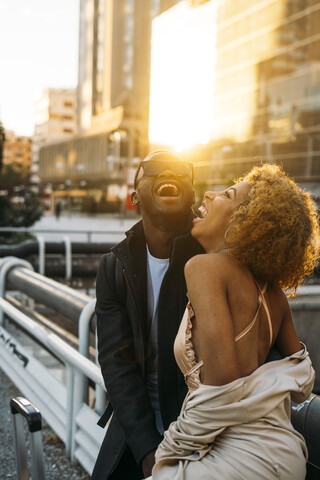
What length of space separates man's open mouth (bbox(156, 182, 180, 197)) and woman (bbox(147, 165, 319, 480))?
12.9 inches

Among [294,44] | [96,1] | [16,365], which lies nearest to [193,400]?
[16,365]

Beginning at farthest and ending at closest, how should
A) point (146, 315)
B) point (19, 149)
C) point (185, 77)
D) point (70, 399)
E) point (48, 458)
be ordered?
point (19, 149) → point (185, 77) → point (48, 458) → point (70, 399) → point (146, 315)

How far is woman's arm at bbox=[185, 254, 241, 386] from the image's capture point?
5.09 ft

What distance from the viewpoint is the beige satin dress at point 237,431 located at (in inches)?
60.2

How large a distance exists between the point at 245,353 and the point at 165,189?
654mm

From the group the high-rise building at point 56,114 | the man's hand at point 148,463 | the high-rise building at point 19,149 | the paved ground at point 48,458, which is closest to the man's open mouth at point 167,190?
the man's hand at point 148,463

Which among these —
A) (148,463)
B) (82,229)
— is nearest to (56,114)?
(82,229)

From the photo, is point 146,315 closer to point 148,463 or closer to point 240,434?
point 148,463

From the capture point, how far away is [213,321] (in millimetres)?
1557

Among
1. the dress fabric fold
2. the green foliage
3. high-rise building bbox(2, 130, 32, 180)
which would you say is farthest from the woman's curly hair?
high-rise building bbox(2, 130, 32, 180)

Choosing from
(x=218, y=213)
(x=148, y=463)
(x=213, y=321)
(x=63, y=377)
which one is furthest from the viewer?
(x=63, y=377)

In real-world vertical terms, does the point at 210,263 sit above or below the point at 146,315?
above

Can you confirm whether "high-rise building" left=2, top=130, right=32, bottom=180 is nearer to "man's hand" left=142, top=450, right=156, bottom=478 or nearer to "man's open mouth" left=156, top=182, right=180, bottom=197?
"man's open mouth" left=156, top=182, right=180, bottom=197

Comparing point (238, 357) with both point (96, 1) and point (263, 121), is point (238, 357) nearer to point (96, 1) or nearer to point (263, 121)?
point (263, 121)
